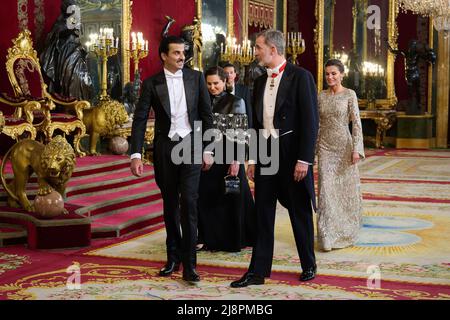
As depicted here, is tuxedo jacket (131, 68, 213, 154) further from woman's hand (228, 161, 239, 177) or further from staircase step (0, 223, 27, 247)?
staircase step (0, 223, 27, 247)

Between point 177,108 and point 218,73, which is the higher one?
point 218,73

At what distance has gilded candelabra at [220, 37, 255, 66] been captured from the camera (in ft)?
41.3

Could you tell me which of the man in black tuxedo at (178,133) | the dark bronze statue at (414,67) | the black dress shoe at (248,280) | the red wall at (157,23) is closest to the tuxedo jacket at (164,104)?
the man in black tuxedo at (178,133)

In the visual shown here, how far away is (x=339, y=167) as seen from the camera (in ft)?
18.4

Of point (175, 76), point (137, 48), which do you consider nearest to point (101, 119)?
point (137, 48)

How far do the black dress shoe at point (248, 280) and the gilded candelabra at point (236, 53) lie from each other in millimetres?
8589

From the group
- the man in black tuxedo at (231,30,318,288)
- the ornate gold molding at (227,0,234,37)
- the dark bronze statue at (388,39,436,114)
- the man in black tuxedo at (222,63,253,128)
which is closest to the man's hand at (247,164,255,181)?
the man in black tuxedo at (231,30,318,288)

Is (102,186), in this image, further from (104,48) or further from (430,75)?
(430,75)

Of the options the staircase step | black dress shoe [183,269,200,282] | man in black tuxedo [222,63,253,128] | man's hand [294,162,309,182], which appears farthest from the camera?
the staircase step

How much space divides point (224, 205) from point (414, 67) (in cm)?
1125

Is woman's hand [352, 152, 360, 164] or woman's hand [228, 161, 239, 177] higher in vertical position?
woman's hand [352, 152, 360, 164]

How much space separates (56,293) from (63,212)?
173 cm

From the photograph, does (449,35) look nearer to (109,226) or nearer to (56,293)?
(109,226)

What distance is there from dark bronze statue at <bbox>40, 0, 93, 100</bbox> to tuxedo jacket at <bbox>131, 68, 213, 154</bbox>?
525 cm
